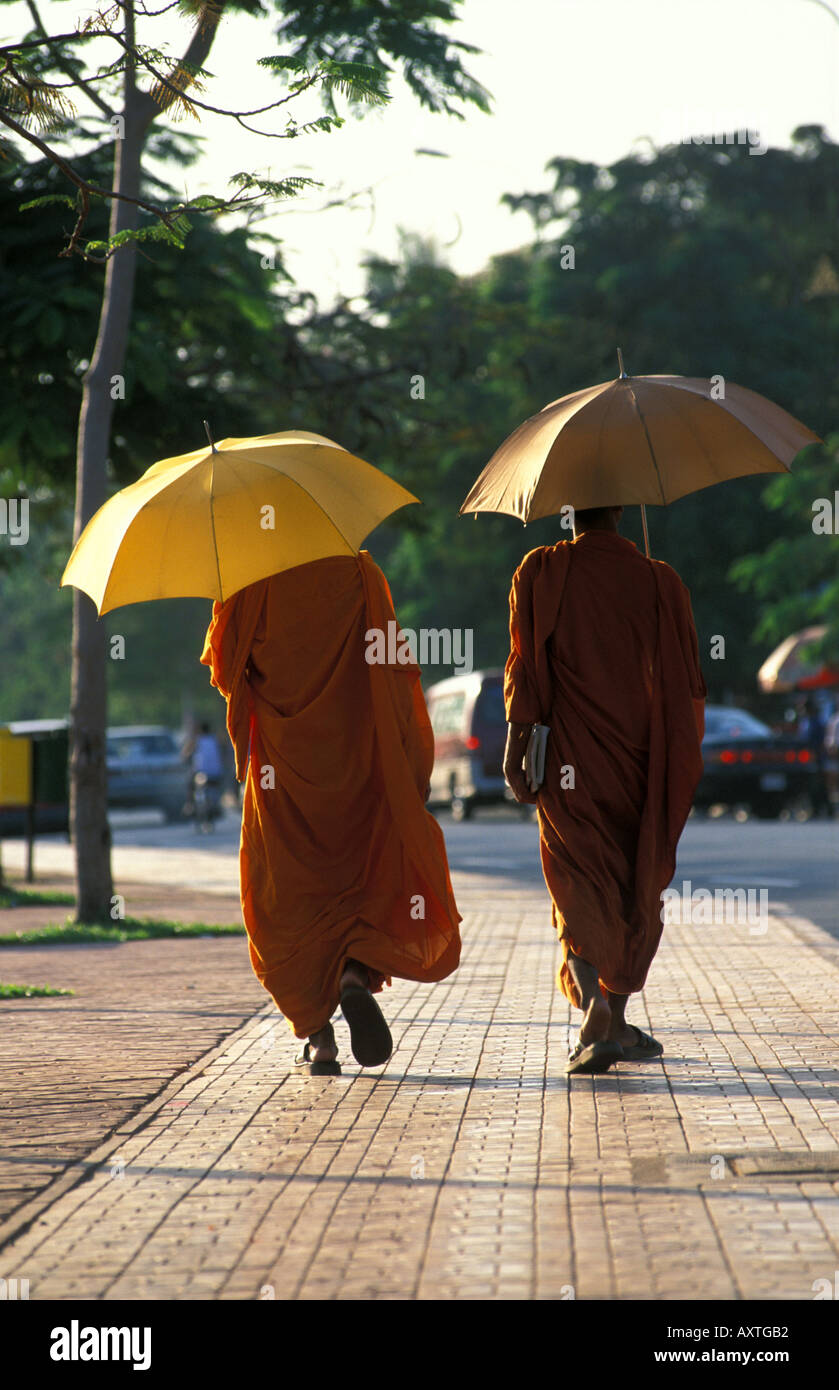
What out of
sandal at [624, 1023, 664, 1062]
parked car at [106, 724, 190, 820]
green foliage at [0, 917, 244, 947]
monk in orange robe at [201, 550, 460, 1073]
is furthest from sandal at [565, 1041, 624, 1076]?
parked car at [106, 724, 190, 820]

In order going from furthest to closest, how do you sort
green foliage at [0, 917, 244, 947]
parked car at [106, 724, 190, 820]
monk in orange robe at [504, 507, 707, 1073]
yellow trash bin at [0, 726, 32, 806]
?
parked car at [106, 724, 190, 820] < yellow trash bin at [0, 726, 32, 806] < green foliage at [0, 917, 244, 947] < monk in orange robe at [504, 507, 707, 1073]

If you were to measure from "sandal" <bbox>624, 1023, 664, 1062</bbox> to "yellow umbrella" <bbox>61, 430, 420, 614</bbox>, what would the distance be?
1945mm

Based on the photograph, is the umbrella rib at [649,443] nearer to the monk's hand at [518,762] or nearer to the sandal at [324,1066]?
the monk's hand at [518,762]

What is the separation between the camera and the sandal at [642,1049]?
20.0 ft

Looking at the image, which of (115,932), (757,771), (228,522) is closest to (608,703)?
(228,522)

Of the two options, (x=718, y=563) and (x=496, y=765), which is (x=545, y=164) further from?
(x=496, y=765)

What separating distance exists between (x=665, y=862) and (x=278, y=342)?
11150 millimetres

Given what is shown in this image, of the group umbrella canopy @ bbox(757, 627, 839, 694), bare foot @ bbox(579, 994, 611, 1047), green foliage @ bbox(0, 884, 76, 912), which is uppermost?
umbrella canopy @ bbox(757, 627, 839, 694)

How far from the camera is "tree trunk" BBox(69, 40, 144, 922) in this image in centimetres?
1134

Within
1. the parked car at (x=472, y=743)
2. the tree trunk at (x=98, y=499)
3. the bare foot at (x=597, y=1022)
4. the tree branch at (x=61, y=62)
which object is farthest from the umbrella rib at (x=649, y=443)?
the parked car at (x=472, y=743)

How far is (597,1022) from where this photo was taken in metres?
5.84

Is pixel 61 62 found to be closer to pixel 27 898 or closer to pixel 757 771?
pixel 27 898

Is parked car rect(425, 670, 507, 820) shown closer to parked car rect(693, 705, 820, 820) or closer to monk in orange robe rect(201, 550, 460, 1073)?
parked car rect(693, 705, 820, 820)

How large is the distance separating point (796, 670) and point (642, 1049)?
1051 inches
